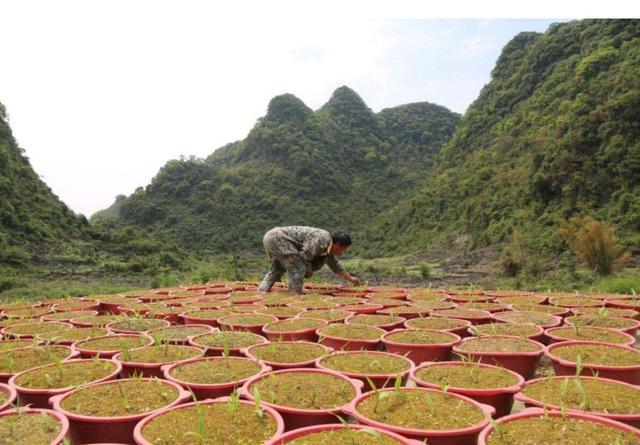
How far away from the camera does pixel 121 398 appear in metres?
2.04

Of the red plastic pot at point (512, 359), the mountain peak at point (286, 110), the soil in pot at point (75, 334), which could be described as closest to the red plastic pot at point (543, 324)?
the red plastic pot at point (512, 359)

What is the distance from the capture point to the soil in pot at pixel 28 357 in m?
2.52

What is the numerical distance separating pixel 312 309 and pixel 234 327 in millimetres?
982

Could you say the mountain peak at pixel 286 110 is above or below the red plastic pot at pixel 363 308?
above

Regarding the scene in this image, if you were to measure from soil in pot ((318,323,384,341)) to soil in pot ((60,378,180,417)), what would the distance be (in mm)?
1239

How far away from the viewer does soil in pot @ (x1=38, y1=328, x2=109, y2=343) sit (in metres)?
3.18

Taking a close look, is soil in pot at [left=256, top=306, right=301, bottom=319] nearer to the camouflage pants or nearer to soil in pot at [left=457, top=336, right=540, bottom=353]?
the camouflage pants

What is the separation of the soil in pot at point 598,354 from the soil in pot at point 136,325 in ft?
8.49

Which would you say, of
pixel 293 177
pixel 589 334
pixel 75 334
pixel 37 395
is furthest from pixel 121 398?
pixel 293 177

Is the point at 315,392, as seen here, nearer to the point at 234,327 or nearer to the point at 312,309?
the point at 234,327

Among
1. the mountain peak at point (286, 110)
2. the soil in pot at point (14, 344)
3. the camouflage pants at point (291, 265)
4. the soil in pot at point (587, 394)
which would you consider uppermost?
the mountain peak at point (286, 110)

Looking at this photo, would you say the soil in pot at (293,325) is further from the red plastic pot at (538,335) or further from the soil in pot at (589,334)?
the soil in pot at (589,334)

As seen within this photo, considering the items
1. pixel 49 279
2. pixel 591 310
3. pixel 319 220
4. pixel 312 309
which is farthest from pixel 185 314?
pixel 319 220

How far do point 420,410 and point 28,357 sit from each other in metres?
2.11
